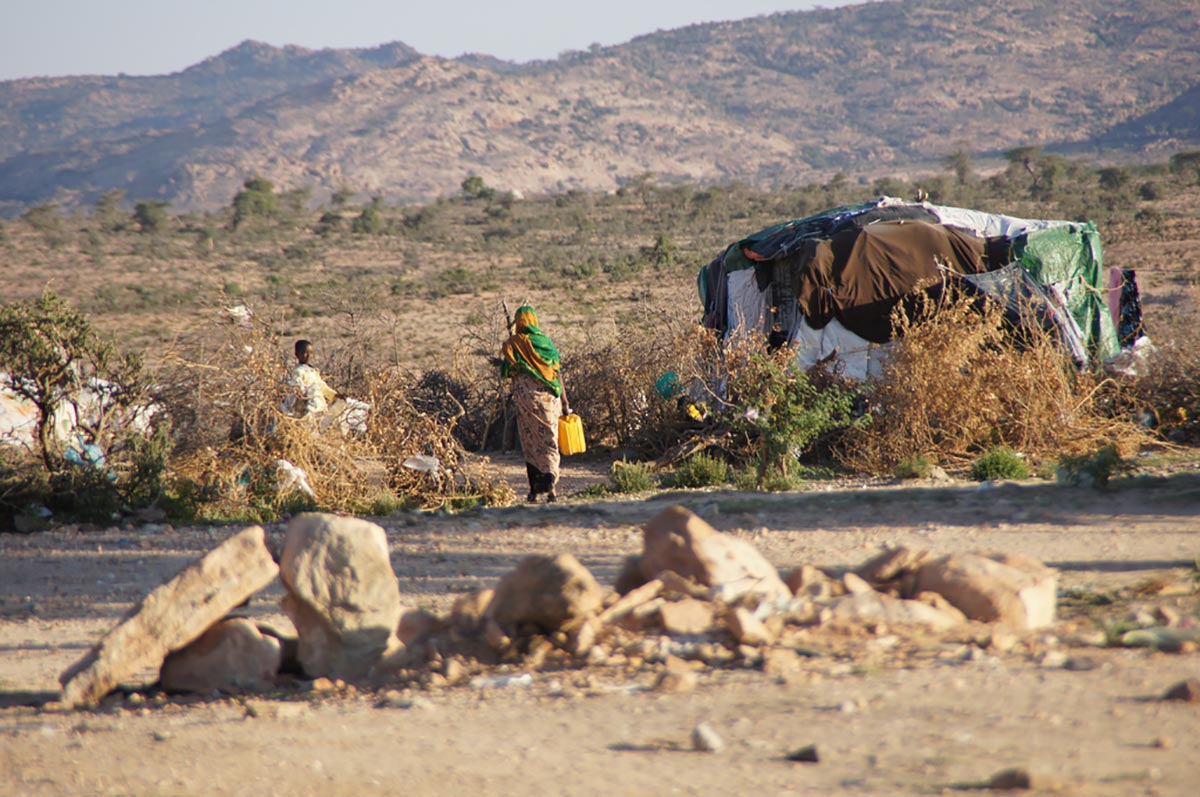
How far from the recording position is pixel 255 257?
32312 millimetres

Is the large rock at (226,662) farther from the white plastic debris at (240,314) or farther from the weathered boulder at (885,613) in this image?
the white plastic debris at (240,314)

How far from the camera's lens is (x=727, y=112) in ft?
346

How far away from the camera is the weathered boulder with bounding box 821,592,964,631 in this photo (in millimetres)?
4734

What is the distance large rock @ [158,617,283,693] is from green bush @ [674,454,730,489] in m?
4.80

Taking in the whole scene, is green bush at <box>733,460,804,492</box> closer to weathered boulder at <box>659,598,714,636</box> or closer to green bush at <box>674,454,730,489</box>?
green bush at <box>674,454,730,489</box>

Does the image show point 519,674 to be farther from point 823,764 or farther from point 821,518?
point 821,518

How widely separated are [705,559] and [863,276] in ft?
22.5

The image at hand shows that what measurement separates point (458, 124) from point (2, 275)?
2821 inches

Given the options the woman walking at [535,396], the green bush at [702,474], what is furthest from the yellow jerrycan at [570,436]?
the green bush at [702,474]

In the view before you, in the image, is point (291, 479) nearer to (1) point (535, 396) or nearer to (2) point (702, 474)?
(1) point (535, 396)

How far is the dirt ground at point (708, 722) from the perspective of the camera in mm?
3430

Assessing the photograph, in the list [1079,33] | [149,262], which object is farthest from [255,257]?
[1079,33]

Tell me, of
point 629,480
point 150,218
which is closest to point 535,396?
point 629,480

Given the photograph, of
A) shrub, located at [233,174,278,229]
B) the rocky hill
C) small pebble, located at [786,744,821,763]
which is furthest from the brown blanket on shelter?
the rocky hill
